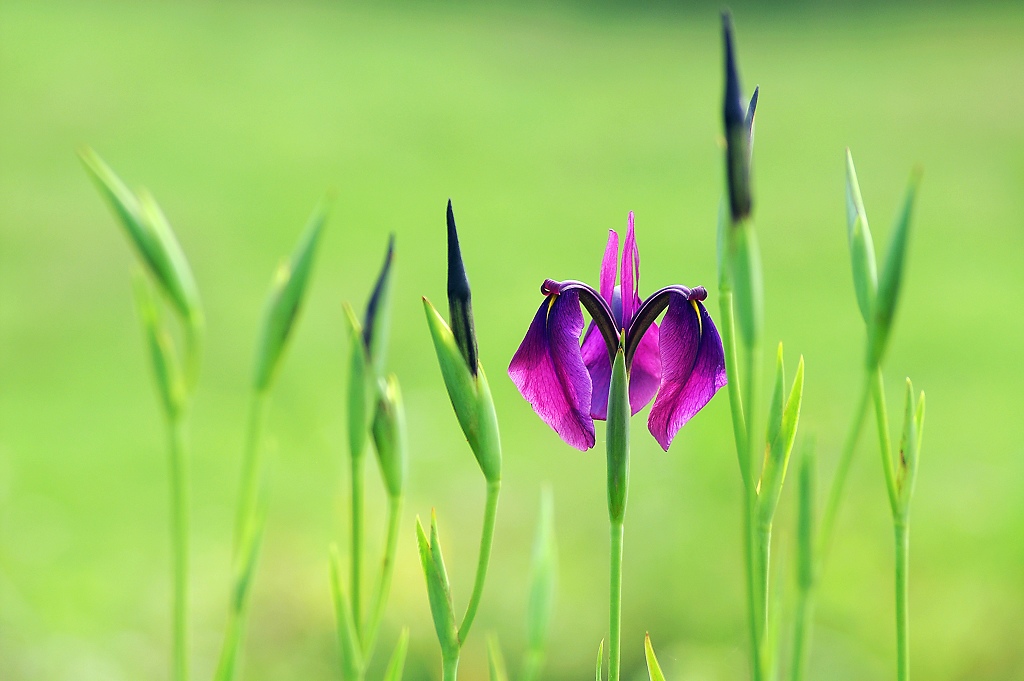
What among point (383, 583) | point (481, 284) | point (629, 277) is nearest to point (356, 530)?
point (383, 583)

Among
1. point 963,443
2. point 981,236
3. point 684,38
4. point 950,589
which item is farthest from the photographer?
point 684,38

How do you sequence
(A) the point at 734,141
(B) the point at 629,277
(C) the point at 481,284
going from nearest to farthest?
(A) the point at 734,141, (B) the point at 629,277, (C) the point at 481,284

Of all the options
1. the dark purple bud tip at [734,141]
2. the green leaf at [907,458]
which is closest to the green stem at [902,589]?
the green leaf at [907,458]

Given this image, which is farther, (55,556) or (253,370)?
(55,556)

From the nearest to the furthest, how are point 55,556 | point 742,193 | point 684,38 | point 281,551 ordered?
point 742,193
point 281,551
point 55,556
point 684,38

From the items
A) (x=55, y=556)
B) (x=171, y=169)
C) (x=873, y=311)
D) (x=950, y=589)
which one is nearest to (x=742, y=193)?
(x=873, y=311)

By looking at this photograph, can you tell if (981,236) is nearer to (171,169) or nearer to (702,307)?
(171,169)

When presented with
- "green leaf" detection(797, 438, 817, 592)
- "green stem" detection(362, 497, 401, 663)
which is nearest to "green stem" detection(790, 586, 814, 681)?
"green leaf" detection(797, 438, 817, 592)

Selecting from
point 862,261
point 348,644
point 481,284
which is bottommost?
point 348,644

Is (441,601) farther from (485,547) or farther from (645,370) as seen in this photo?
(645,370)
